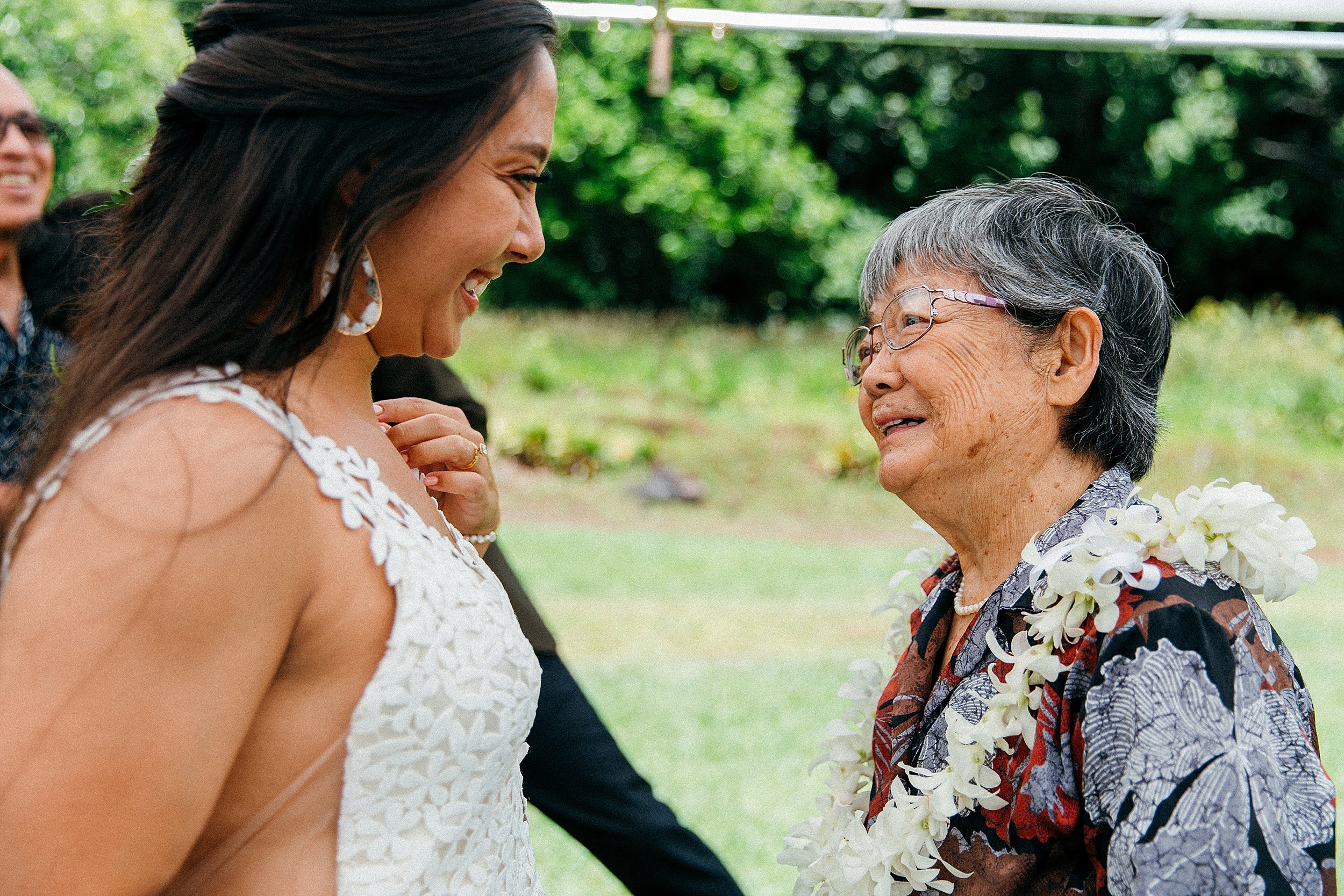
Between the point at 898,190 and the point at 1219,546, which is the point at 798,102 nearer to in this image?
the point at 898,190

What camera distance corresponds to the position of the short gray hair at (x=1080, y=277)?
82.4 inches

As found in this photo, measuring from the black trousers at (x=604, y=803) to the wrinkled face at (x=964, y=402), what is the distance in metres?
1.28

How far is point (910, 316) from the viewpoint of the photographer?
86.0 inches

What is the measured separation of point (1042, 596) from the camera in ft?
5.99

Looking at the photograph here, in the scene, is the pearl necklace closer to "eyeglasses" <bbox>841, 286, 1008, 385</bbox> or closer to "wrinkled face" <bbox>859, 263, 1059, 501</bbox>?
"wrinkled face" <bbox>859, 263, 1059, 501</bbox>

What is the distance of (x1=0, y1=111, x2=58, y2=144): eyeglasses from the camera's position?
10.3ft

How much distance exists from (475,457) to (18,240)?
1.90 m

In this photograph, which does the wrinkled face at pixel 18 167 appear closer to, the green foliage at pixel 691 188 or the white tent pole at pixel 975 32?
the white tent pole at pixel 975 32

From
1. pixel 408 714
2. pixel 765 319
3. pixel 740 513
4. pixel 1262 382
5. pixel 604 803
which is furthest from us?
pixel 765 319

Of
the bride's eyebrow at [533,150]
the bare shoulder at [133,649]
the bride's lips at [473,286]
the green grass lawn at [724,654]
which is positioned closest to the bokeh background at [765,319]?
the green grass lawn at [724,654]

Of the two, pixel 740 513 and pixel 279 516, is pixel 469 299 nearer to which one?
pixel 279 516

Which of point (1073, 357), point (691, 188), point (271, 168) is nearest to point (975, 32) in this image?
point (1073, 357)

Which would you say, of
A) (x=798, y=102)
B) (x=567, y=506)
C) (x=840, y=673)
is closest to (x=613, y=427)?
(x=567, y=506)

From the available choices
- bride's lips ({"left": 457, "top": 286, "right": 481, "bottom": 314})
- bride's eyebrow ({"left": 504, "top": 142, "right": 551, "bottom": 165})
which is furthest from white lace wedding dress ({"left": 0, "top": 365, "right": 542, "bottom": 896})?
bride's eyebrow ({"left": 504, "top": 142, "right": 551, "bottom": 165})
